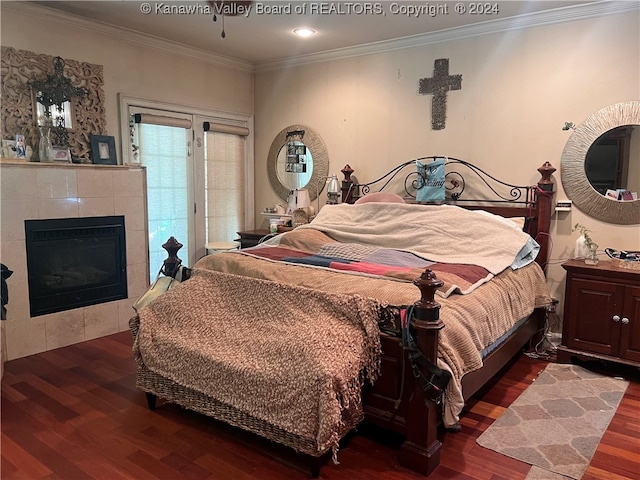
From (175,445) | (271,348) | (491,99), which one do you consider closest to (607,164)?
(491,99)

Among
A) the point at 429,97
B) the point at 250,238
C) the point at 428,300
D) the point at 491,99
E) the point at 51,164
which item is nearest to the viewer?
the point at 428,300

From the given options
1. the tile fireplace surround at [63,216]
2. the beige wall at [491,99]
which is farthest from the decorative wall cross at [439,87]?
the tile fireplace surround at [63,216]

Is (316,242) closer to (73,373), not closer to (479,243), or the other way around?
(479,243)

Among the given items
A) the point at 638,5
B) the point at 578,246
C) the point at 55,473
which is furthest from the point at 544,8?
the point at 55,473

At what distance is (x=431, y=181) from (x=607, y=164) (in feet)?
4.29

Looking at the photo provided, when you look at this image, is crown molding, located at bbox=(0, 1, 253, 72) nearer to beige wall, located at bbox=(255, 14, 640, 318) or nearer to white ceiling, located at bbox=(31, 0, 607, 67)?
white ceiling, located at bbox=(31, 0, 607, 67)

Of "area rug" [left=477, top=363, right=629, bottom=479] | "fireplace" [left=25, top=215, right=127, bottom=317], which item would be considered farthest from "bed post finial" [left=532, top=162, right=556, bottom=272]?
"fireplace" [left=25, top=215, right=127, bottom=317]

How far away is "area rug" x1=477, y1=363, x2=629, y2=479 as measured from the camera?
7.41ft

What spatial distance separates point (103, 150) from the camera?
403 cm

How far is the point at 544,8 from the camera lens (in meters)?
3.54

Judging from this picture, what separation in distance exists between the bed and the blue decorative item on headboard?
695 mm

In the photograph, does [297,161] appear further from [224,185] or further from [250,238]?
[250,238]

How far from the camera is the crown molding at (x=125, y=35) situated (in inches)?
140

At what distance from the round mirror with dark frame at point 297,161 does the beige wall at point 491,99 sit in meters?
0.10
